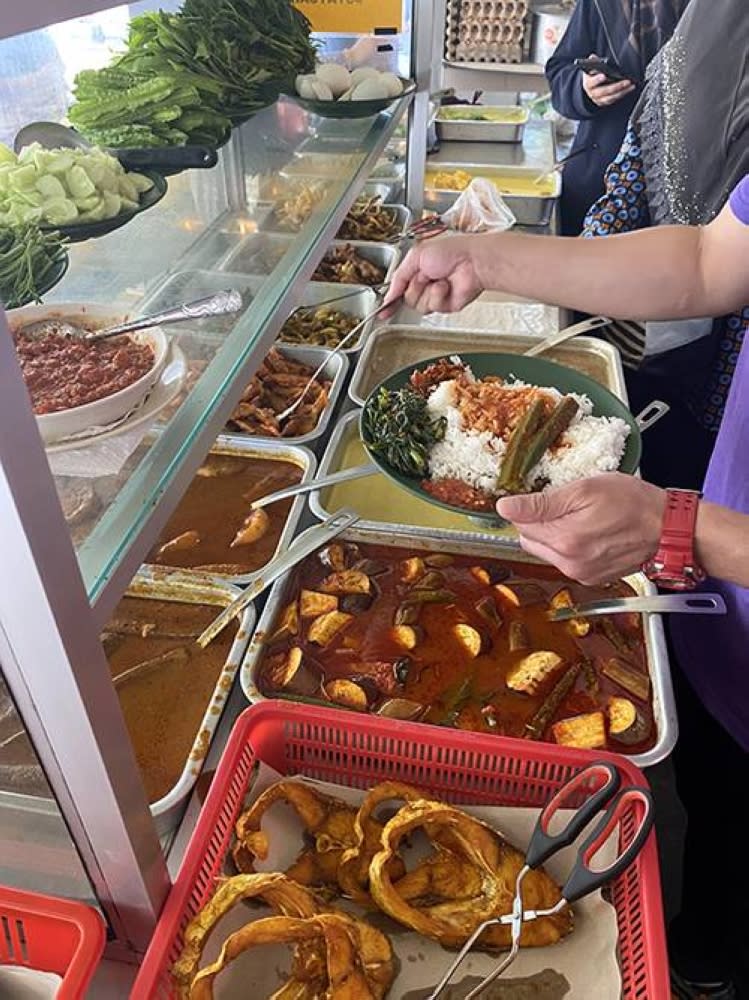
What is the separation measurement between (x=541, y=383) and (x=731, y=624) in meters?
0.66

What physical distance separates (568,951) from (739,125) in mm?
1808

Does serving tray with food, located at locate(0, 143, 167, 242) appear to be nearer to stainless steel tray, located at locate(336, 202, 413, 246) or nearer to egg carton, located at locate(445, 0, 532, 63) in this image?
stainless steel tray, located at locate(336, 202, 413, 246)

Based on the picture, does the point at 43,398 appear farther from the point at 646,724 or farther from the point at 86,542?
the point at 646,724

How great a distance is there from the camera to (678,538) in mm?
1156

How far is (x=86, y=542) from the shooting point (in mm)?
782

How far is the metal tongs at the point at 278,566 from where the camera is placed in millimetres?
1458

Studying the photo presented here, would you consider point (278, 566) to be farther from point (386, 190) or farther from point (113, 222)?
point (386, 190)

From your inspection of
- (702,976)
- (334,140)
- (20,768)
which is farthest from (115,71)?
(702,976)

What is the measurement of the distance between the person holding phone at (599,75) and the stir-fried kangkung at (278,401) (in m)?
1.77

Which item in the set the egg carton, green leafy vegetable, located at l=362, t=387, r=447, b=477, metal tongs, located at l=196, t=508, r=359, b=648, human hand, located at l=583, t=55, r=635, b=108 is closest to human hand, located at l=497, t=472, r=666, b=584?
green leafy vegetable, located at l=362, t=387, r=447, b=477

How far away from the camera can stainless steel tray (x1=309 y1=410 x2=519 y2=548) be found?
5.50 ft

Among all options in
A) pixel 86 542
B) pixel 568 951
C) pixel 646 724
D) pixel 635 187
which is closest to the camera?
pixel 86 542

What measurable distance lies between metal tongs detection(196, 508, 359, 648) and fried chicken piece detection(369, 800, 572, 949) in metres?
0.57

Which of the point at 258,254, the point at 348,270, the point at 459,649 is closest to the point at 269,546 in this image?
the point at 459,649
